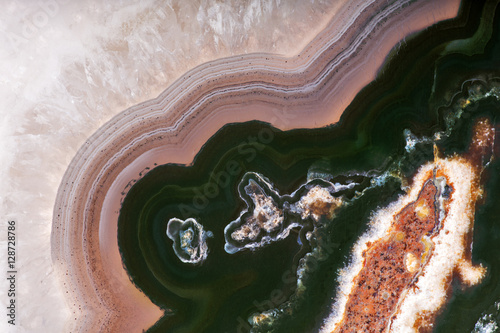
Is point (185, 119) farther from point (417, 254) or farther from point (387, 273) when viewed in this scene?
point (417, 254)

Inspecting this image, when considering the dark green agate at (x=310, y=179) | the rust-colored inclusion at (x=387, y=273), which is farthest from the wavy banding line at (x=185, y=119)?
A: the rust-colored inclusion at (x=387, y=273)

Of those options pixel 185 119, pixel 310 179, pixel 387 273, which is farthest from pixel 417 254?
pixel 185 119

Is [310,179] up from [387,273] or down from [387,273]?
up

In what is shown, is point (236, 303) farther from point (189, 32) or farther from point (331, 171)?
point (189, 32)

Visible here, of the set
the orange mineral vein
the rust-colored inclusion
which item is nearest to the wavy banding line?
the orange mineral vein

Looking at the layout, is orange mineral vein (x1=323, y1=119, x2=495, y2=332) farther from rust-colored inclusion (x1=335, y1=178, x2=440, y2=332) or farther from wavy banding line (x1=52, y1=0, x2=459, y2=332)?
wavy banding line (x1=52, y1=0, x2=459, y2=332)

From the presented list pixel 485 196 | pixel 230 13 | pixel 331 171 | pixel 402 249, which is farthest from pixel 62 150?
pixel 485 196

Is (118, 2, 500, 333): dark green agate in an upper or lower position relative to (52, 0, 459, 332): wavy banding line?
lower

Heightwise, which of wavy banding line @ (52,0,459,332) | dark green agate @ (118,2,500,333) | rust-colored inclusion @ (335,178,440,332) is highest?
wavy banding line @ (52,0,459,332)
